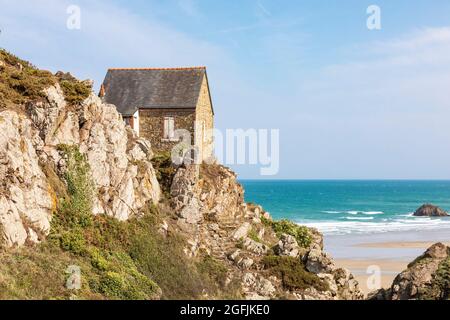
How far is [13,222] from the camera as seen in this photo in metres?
17.5

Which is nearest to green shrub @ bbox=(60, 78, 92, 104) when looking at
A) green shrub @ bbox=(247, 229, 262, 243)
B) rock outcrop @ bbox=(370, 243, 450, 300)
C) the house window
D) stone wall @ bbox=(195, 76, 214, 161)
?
the house window

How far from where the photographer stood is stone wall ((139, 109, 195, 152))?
30.1 metres

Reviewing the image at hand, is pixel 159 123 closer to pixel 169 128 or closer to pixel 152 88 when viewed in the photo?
pixel 169 128

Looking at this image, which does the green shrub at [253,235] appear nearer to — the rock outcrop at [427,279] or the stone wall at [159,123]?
the stone wall at [159,123]

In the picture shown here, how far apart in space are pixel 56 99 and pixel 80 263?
7.77m

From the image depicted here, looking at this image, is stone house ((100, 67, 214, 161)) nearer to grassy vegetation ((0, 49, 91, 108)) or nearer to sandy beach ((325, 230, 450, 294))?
grassy vegetation ((0, 49, 91, 108))

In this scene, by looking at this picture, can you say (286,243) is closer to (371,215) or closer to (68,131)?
(68,131)

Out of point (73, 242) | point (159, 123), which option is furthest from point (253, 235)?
point (73, 242)

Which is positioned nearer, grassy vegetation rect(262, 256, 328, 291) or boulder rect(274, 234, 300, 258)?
grassy vegetation rect(262, 256, 328, 291)

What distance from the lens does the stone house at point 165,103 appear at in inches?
1190

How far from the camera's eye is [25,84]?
22.0 meters

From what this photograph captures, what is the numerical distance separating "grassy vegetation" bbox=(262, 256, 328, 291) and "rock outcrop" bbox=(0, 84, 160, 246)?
6.47 m

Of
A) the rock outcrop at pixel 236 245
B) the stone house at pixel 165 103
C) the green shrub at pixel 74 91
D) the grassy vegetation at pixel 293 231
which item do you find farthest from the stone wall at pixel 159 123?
the grassy vegetation at pixel 293 231
